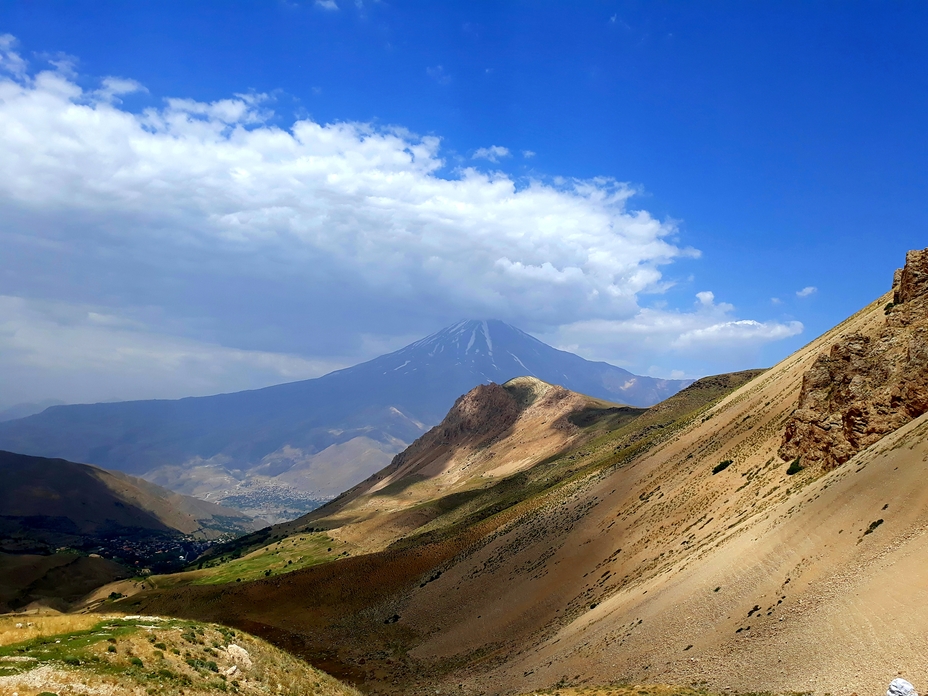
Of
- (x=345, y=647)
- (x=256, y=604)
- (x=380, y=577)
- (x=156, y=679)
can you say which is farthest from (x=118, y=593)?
(x=156, y=679)

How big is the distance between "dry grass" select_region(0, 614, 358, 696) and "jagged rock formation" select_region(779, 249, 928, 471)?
104ft

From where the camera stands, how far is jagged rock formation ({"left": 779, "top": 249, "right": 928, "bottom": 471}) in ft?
108

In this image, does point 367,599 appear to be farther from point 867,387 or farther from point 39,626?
point 867,387

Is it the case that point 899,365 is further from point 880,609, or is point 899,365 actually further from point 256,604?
point 256,604

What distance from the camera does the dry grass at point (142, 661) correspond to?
15398 mm

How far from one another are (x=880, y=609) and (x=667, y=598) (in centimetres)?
1165

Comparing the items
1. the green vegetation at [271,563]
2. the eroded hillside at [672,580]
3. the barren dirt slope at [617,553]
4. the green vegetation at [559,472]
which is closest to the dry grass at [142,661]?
the eroded hillside at [672,580]

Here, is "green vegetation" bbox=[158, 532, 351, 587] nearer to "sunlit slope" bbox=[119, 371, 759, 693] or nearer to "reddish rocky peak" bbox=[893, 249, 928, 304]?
"sunlit slope" bbox=[119, 371, 759, 693]

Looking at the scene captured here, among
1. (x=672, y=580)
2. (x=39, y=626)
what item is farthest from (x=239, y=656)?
(x=672, y=580)

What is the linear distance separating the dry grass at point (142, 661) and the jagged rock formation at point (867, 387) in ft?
104

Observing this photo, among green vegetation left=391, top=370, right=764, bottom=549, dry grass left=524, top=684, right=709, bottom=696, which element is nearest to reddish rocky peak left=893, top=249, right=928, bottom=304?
green vegetation left=391, top=370, right=764, bottom=549

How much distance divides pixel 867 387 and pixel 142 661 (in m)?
40.3

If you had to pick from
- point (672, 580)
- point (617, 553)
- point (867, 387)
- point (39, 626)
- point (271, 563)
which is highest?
point (39, 626)

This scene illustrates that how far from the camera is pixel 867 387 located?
116 ft
